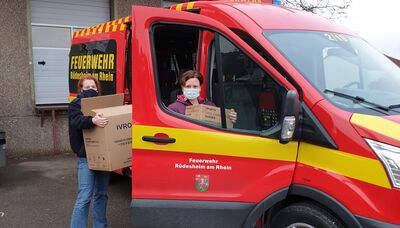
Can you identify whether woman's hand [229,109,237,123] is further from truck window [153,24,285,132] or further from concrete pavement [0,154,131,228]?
concrete pavement [0,154,131,228]

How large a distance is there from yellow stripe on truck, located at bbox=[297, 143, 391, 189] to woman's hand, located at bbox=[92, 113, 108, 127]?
1544 mm

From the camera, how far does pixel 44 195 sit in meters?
5.91

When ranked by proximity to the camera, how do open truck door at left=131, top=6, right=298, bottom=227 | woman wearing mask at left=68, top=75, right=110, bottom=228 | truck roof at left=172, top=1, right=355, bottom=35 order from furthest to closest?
woman wearing mask at left=68, top=75, right=110, bottom=228, truck roof at left=172, top=1, right=355, bottom=35, open truck door at left=131, top=6, right=298, bottom=227

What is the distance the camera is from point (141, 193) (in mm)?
3303

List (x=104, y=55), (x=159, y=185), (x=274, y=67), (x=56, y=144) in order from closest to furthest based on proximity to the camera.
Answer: (x=274, y=67) → (x=159, y=185) → (x=104, y=55) → (x=56, y=144)

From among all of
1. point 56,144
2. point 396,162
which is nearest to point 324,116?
point 396,162

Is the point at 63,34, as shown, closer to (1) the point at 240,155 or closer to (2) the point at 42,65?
(2) the point at 42,65

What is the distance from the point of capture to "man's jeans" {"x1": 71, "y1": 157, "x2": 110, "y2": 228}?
3.88 metres

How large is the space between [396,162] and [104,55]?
404 cm

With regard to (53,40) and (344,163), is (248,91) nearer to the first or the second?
(344,163)

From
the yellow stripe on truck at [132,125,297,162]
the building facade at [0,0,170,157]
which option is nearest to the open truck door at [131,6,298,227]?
the yellow stripe on truck at [132,125,297,162]

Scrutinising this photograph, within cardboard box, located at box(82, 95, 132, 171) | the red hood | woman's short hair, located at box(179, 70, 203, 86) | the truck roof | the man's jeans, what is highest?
the truck roof

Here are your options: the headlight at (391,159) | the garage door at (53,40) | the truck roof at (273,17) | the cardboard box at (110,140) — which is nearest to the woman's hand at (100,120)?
the cardboard box at (110,140)

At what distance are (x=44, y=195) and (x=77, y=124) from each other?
9.03 ft
